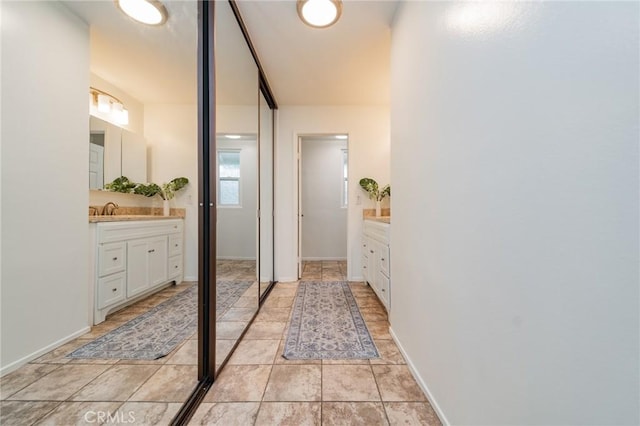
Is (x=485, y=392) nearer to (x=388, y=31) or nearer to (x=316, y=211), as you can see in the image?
(x=388, y=31)

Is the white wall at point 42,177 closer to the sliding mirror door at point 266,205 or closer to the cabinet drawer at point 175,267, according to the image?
the cabinet drawer at point 175,267

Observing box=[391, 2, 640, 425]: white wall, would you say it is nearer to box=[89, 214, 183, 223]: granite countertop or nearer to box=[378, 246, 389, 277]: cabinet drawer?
box=[378, 246, 389, 277]: cabinet drawer

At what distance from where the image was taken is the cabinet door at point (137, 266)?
3.96 ft

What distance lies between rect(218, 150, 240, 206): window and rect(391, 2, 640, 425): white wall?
140cm

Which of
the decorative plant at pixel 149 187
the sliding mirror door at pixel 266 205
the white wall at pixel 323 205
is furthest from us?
the white wall at pixel 323 205

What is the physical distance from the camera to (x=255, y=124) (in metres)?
2.33

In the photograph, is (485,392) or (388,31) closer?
(485,392)

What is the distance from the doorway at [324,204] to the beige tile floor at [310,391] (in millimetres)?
3108

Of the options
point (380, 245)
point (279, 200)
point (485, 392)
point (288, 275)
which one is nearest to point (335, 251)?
point (288, 275)

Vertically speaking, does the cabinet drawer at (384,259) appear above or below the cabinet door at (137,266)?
below

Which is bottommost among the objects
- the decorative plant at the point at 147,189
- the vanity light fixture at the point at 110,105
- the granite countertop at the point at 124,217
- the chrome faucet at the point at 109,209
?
the granite countertop at the point at 124,217

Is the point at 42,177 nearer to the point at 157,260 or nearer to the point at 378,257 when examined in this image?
the point at 157,260

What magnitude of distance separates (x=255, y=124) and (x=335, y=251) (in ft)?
10.6

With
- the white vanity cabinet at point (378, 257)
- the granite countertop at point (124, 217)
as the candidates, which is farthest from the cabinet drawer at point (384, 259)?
the granite countertop at point (124, 217)
